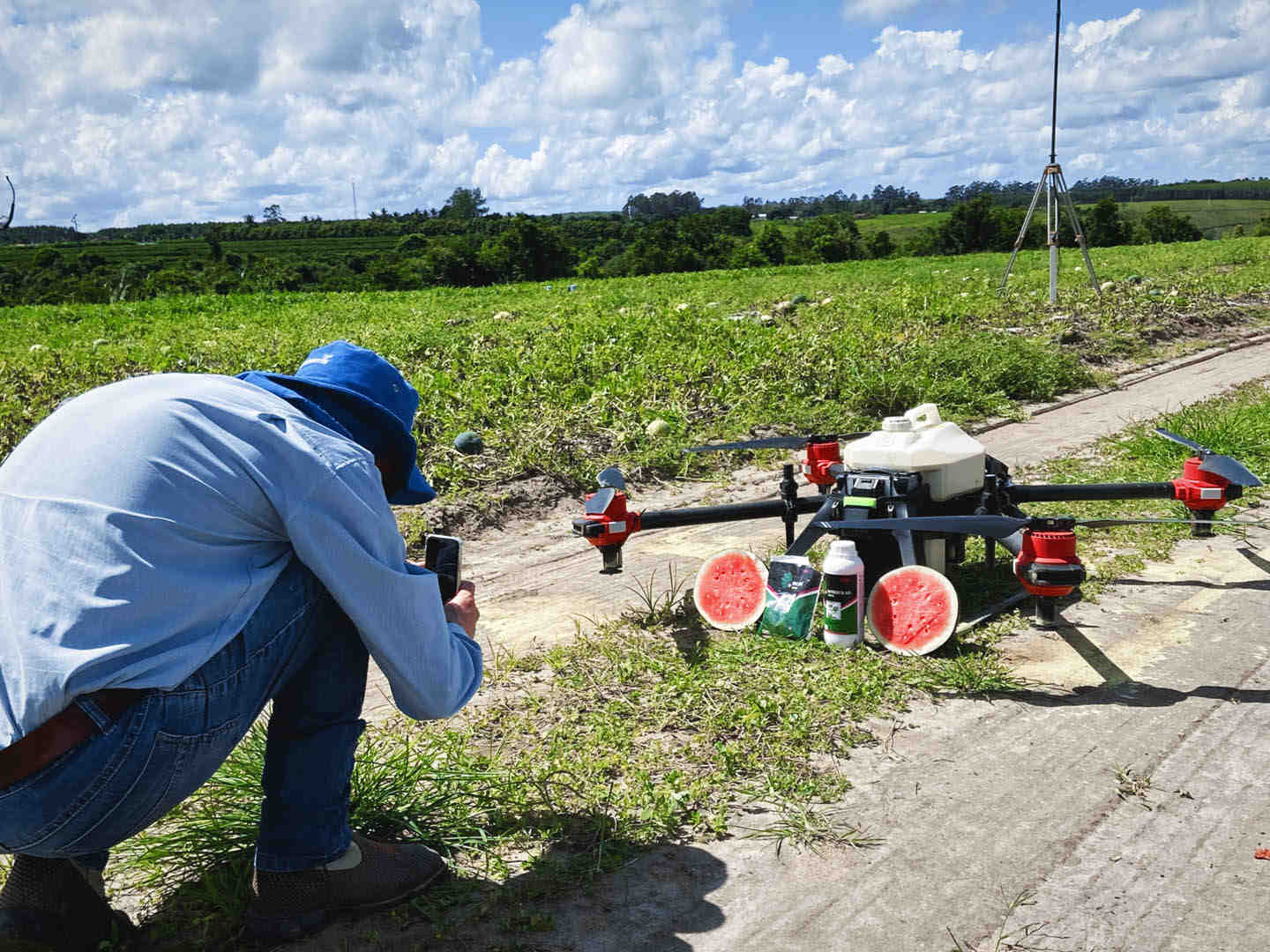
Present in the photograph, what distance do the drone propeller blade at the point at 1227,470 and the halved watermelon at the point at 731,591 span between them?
1.61 meters

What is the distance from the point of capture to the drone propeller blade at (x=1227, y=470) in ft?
12.1

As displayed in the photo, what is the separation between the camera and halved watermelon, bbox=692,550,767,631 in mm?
3729

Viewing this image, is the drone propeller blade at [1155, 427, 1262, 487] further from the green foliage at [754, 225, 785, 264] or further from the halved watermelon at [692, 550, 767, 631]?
the green foliage at [754, 225, 785, 264]

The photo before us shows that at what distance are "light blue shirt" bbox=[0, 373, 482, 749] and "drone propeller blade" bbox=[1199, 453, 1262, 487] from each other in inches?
118

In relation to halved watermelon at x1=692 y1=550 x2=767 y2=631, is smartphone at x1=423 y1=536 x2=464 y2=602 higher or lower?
higher

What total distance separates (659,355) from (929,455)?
14.7 ft

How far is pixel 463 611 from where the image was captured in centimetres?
236

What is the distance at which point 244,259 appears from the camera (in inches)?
1897

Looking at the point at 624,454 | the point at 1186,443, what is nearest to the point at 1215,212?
the point at 624,454

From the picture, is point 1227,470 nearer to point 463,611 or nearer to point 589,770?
point 589,770

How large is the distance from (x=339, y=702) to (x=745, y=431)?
15.9 feet

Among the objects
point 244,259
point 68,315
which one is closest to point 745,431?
point 68,315

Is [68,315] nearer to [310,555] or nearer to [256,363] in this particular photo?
[256,363]

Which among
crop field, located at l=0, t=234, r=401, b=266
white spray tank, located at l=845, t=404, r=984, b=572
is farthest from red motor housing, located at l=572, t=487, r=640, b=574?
crop field, located at l=0, t=234, r=401, b=266
